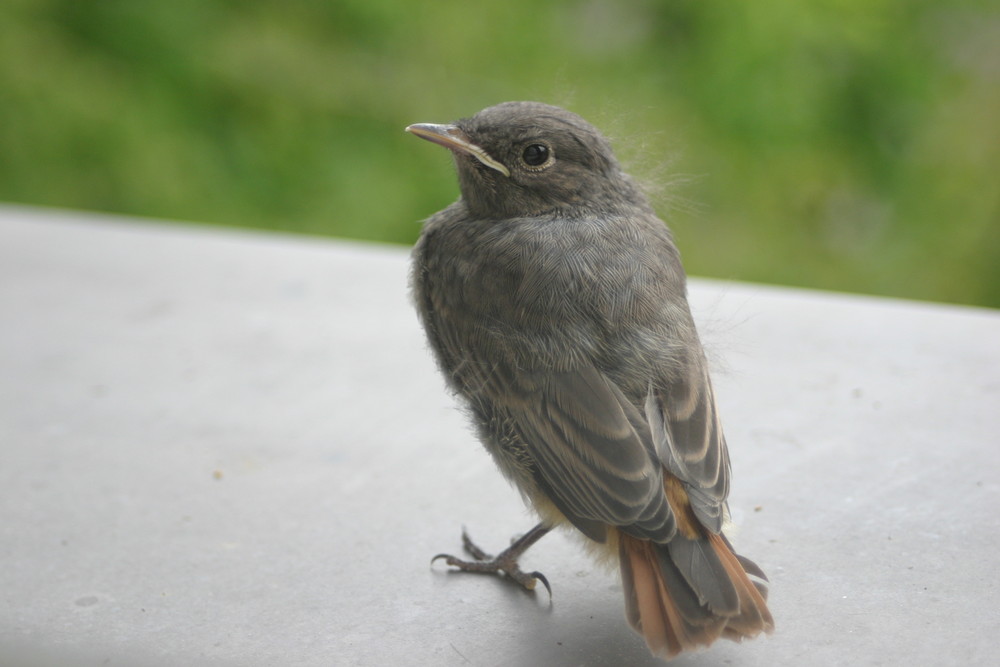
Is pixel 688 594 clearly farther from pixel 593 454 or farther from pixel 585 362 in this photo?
pixel 585 362

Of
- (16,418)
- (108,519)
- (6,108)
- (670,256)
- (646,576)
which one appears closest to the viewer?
(646,576)

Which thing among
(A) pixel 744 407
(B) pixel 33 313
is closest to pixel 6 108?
(B) pixel 33 313

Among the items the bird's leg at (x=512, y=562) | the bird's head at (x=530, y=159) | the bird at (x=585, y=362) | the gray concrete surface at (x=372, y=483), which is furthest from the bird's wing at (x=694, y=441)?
the bird's head at (x=530, y=159)

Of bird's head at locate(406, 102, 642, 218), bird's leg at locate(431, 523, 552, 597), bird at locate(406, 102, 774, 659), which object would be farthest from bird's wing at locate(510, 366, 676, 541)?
bird's head at locate(406, 102, 642, 218)

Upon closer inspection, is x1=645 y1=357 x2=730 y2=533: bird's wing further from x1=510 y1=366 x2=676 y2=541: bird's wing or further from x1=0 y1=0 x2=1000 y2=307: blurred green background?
x1=0 y1=0 x2=1000 y2=307: blurred green background

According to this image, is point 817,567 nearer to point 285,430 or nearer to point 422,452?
point 422,452

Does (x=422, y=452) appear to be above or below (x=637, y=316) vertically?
below

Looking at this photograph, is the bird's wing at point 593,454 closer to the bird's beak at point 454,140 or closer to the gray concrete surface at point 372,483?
the gray concrete surface at point 372,483

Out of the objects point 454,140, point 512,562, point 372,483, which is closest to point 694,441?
point 512,562
